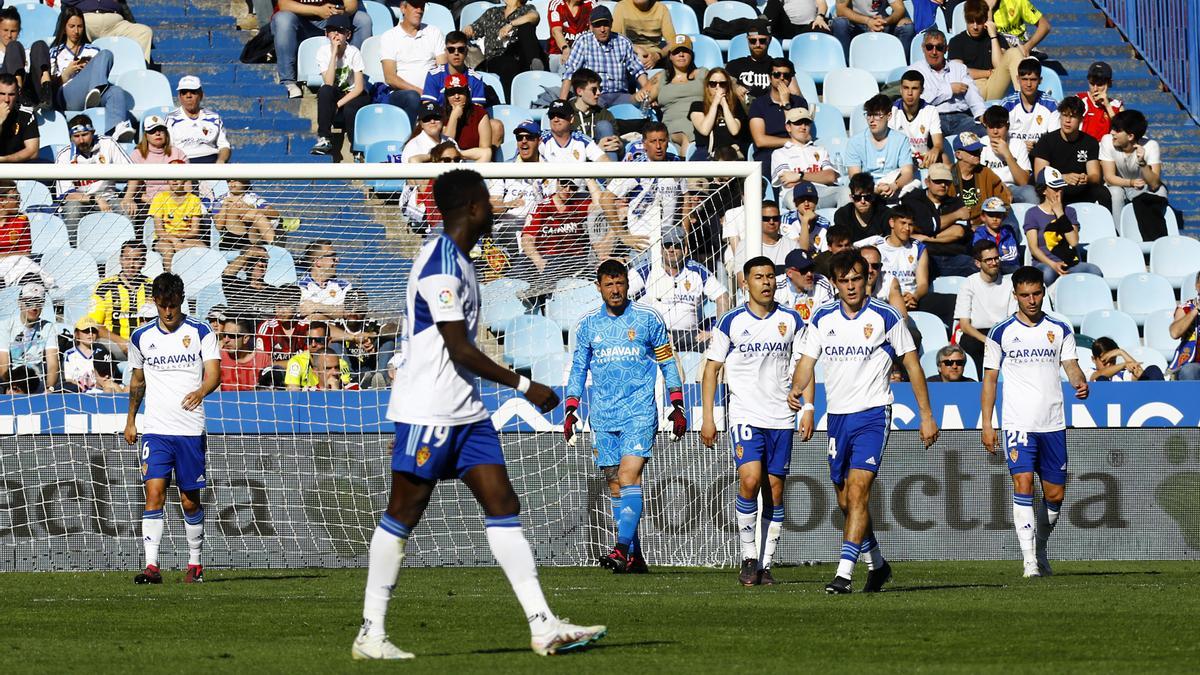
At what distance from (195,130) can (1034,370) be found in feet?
30.7

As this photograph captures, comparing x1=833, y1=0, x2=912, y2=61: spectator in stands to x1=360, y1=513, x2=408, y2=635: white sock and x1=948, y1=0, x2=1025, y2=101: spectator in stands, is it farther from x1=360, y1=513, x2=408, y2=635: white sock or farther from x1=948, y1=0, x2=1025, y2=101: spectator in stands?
x1=360, y1=513, x2=408, y2=635: white sock

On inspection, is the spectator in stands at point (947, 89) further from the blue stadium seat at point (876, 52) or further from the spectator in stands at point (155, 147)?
the spectator in stands at point (155, 147)

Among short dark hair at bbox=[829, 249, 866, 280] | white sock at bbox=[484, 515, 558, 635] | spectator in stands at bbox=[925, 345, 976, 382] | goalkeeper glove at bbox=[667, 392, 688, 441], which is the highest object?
short dark hair at bbox=[829, 249, 866, 280]

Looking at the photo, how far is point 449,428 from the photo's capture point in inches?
272

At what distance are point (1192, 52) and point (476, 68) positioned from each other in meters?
9.11

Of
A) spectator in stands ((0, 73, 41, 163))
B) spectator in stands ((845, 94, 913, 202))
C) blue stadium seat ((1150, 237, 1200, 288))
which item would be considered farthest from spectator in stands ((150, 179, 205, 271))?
blue stadium seat ((1150, 237, 1200, 288))

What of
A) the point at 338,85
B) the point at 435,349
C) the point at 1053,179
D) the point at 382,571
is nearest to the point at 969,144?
the point at 1053,179

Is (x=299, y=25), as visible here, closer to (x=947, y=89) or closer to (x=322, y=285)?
(x=322, y=285)

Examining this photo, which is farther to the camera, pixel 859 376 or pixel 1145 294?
pixel 1145 294

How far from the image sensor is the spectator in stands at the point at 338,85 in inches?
748

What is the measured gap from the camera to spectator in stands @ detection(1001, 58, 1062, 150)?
65.0 ft

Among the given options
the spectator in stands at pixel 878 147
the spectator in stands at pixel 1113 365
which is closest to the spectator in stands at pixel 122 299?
the spectator in stands at pixel 878 147

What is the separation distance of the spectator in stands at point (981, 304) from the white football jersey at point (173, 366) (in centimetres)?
744

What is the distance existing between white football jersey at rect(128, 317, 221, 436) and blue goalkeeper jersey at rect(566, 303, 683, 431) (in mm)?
2790
